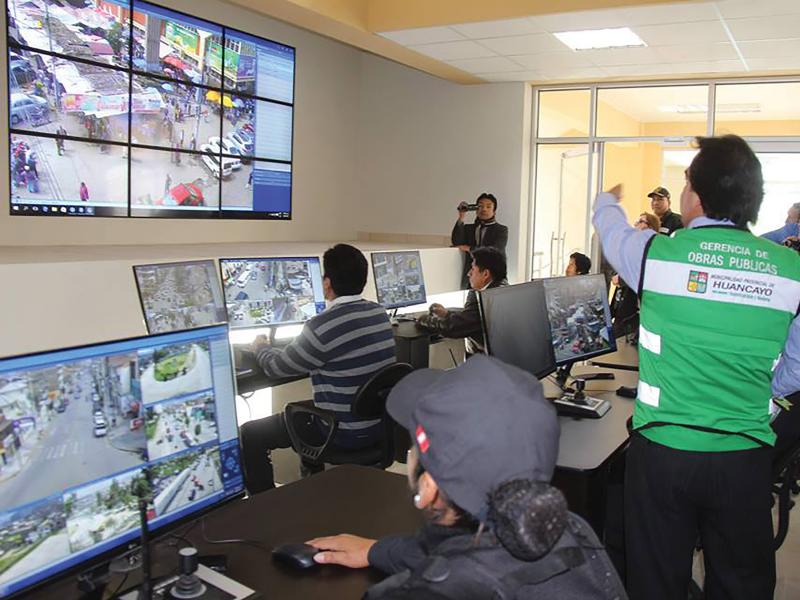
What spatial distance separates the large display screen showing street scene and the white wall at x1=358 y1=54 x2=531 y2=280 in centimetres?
152

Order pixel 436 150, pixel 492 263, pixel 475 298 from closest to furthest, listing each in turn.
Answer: pixel 492 263
pixel 475 298
pixel 436 150

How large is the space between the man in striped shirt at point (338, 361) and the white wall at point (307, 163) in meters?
3.83

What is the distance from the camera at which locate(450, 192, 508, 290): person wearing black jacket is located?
26.5 feet

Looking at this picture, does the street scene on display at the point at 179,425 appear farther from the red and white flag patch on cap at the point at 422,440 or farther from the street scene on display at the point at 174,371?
the red and white flag patch on cap at the point at 422,440

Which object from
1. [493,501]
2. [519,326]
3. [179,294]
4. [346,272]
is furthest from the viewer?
[346,272]

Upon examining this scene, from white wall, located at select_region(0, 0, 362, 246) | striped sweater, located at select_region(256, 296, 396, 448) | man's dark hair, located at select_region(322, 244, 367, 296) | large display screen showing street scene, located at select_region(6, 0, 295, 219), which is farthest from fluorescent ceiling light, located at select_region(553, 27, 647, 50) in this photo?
striped sweater, located at select_region(256, 296, 396, 448)

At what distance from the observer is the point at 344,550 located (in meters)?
1.40

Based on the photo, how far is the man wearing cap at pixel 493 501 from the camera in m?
0.86

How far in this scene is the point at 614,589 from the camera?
3.21 ft

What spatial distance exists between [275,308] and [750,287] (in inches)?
87.4

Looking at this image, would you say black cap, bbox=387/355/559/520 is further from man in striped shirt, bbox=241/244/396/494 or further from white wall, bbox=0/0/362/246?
white wall, bbox=0/0/362/246

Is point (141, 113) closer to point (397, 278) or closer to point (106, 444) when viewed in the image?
point (397, 278)

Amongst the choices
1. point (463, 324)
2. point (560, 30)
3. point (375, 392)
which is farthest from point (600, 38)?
point (375, 392)

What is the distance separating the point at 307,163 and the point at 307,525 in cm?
746
